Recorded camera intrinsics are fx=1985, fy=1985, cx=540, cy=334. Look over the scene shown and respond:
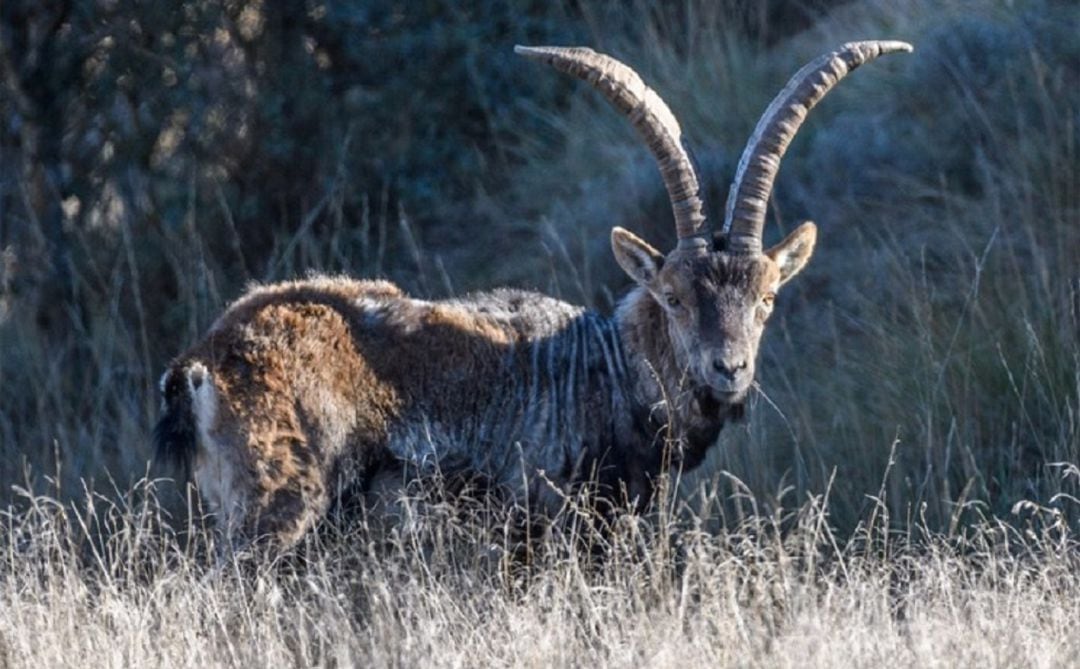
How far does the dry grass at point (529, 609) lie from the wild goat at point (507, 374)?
0.90ft

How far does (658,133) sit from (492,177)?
508 cm

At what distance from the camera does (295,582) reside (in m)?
7.71

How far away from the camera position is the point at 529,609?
7.14 metres

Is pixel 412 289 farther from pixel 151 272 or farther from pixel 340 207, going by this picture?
pixel 151 272

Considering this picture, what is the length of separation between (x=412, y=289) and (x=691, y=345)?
4528mm

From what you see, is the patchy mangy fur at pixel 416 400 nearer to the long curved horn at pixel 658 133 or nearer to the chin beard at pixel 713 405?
the chin beard at pixel 713 405

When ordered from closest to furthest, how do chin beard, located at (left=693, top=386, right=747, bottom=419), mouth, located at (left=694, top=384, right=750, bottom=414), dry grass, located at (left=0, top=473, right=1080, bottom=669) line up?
1. dry grass, located at (left=0, top=473, right=1080, bottom=669)
2. mouth, located at (left=694, top=384, right=750, bottom=414)
3. chin beard, located at (left=693, top=386, right=747, bottom=419)

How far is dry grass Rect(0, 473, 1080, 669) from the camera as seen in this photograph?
6.66m

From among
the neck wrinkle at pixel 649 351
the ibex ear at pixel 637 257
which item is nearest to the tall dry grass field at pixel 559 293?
the neck wrinkle at pixel 649 351

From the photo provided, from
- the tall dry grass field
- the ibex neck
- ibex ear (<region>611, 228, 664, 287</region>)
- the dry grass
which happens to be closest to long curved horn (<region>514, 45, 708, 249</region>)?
ibex ear (<region>611, 228, 664, 287</region>)

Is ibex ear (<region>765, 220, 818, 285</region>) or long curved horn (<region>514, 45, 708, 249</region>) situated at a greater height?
long curved horn (<region>514, 45, 708, 249</region>)

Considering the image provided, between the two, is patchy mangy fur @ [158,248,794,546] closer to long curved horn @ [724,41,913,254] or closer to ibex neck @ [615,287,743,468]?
ibex neck @ [615,287,743,468]

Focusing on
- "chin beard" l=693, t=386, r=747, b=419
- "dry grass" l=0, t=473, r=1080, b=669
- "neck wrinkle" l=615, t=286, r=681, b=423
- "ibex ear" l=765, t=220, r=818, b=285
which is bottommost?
"dry grass" l=0, t=473, r=1080, b=669

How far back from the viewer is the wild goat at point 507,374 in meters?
7.54
